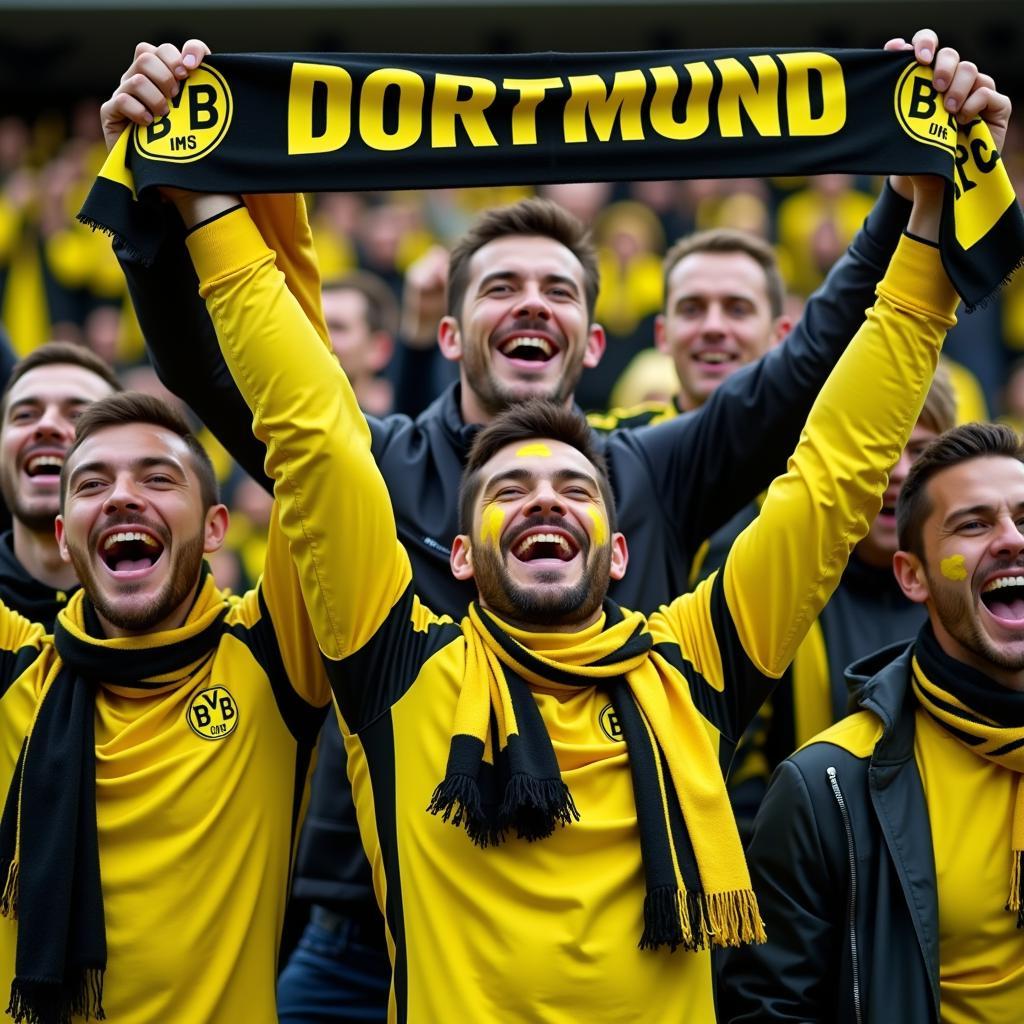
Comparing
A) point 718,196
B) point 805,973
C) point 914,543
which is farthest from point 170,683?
point 718,196

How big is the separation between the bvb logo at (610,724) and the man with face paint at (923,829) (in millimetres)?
419

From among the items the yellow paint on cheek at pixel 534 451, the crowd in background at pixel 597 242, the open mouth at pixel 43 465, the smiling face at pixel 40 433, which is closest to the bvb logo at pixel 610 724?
the yellow paint on cheek at pixel 534 451

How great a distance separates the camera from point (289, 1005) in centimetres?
379

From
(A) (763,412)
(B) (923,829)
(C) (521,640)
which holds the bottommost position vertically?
(B) (923,829)

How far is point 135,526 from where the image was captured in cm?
327

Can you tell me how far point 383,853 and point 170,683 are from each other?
1.87 ft

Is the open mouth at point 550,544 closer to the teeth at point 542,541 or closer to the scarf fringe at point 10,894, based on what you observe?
the teeth at point 542,541

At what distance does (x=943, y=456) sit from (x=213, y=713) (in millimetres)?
1713

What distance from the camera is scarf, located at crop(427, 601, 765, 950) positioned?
2.82 metres

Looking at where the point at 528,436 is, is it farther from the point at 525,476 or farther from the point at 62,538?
the point at 62,538

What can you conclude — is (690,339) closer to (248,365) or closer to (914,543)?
(914,543)

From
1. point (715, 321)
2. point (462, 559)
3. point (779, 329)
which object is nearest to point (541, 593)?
point (462, 559)

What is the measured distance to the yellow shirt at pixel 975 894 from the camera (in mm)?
3045

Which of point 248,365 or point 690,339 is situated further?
point 690,339
